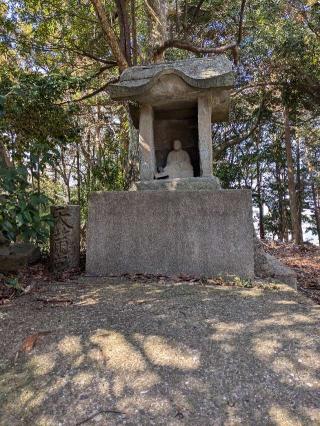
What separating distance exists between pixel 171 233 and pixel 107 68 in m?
6.11

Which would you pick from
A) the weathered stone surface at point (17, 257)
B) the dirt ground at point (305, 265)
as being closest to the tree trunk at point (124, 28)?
the weathered stone surface at point (17, 257)

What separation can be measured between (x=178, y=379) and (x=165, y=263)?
238 centimetres

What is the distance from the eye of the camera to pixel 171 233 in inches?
173

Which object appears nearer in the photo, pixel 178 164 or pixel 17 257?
pixel 17 257

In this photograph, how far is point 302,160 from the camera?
1939 cm

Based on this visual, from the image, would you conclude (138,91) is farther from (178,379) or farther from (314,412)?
(314,412)

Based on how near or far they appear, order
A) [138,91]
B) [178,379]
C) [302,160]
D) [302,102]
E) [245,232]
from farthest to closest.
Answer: [302,160] → [302,102] → [138,91] → [245,232] → [178,379]

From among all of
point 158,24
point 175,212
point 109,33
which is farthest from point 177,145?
point 158,24

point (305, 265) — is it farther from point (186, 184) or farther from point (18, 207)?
point (18, 207)

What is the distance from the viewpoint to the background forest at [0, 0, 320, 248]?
625 cm

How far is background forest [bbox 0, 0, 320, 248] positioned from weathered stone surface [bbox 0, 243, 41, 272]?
59cm

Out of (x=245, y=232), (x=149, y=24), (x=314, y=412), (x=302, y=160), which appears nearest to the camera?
(x=314, y=412)

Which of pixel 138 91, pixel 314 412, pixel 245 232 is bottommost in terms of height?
pixel 314 412

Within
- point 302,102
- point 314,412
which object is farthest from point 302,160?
point 314,412
